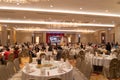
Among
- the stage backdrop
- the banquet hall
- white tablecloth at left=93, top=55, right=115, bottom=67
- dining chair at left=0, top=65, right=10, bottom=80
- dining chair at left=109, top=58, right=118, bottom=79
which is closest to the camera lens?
dining chair at left=0, top=65, right=10, bottom=80

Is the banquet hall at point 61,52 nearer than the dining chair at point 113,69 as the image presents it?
Yes

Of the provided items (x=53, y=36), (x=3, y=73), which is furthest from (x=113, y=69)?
(x=53, y=36)

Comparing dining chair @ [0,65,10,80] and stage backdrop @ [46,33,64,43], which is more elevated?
stage backdrop @ [46,33,64,43]

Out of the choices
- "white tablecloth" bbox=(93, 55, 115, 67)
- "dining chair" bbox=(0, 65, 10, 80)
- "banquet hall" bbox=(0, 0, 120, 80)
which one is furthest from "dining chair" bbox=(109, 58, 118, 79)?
"dining chair" bbox=(0, 65, 10, 80)

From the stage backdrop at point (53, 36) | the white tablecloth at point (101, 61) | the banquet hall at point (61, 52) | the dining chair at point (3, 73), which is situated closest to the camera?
the dining chair at point (3, 73)

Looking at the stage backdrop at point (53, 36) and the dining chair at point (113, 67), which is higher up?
the stage backdrop at point (53, 36)

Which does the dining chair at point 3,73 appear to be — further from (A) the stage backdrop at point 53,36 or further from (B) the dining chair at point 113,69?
(A) the stage backdrop at point 53,36

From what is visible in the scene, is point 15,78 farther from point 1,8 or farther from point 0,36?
point 0,36

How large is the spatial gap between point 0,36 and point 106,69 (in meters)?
14.5

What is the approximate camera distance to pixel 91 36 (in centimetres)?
3497

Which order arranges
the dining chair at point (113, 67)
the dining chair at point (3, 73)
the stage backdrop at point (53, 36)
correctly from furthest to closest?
the stage backdrop at point (53, 36) < the dining chair at point (113, 67) < the dining chair at point (3, 73)

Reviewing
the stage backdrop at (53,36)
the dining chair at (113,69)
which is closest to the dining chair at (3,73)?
the dining chair at (113,69)

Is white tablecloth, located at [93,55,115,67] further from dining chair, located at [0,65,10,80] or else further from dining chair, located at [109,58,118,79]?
dining chair, located at [0,65,10,80]

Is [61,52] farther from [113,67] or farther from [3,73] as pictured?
[3,73]
